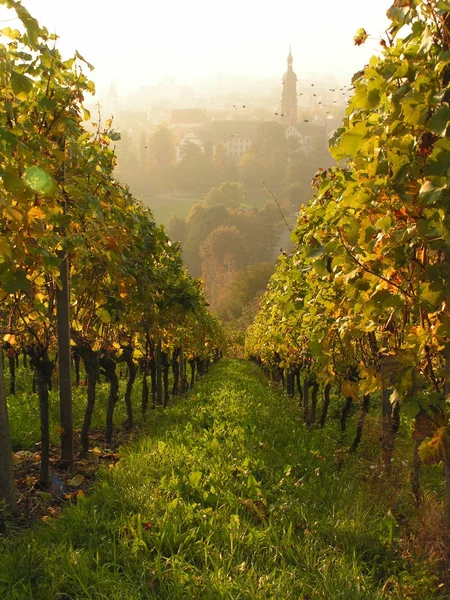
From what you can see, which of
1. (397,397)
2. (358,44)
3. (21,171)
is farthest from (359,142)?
(21,171)

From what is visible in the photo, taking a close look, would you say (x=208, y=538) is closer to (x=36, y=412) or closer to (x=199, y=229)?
(x=36, y=412)

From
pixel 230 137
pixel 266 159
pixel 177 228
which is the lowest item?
pixel 177 228

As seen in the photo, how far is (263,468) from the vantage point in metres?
5.20

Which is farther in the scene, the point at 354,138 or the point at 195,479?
the point at 195,479

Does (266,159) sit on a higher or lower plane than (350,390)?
higher

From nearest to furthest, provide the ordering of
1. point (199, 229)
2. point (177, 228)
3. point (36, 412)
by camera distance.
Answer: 1. point (36, 412)
2. point (199, 229)
3. point (177, 228)

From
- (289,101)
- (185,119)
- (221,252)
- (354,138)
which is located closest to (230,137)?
(289,101)

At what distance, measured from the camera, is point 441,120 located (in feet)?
7.93

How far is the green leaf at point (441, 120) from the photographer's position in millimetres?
2402

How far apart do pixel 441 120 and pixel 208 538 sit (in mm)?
2946

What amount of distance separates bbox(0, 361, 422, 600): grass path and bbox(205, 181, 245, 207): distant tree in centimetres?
9724

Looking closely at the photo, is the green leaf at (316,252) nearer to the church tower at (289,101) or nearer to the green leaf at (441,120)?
the green leaf at (441,120)

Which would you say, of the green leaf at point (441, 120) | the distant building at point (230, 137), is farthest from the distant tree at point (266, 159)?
the green leaf at point (441, 120)

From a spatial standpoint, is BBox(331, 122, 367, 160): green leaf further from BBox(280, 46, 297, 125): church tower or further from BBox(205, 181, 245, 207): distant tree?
BBox(280, 46, 297, 125): church tower
